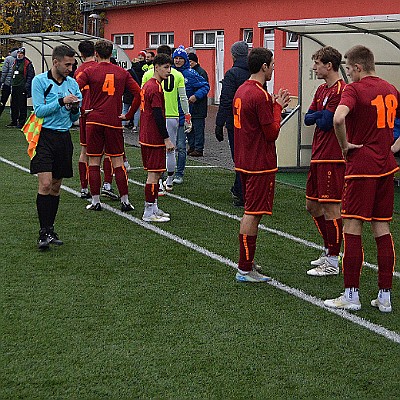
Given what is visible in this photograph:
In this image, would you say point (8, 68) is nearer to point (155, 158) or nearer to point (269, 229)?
point (155, 158)

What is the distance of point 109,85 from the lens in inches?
408

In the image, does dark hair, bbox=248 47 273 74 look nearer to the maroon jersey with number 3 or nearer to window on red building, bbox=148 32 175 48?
the maroon jersey with number 3

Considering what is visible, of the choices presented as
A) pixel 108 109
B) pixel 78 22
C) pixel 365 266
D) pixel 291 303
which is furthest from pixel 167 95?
pixel 78 22

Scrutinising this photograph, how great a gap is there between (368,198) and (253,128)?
132 cm

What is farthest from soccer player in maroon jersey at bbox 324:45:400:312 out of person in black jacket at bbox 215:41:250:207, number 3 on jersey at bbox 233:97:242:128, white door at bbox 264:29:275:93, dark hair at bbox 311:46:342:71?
white door at bbox 264:29:275:93

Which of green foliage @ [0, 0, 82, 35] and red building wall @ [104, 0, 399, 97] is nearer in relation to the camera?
red building wall @ [104, 0, 399, 97]

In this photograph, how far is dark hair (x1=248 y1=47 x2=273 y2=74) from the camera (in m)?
7.19

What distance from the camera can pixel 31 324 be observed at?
617 centimetres

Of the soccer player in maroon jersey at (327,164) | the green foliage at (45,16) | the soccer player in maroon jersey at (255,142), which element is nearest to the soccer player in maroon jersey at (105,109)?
the soccer player in maroon jersey at (255,142)

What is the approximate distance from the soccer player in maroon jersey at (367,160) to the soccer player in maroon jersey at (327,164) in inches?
36.1

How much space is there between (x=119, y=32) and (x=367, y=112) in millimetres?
33891

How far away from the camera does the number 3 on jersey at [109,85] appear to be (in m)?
10.3

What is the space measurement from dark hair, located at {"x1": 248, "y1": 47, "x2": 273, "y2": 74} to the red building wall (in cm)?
1661

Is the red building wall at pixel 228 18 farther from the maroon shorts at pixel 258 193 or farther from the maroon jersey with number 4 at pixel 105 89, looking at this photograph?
the maroon shorts at pixel 258 193
